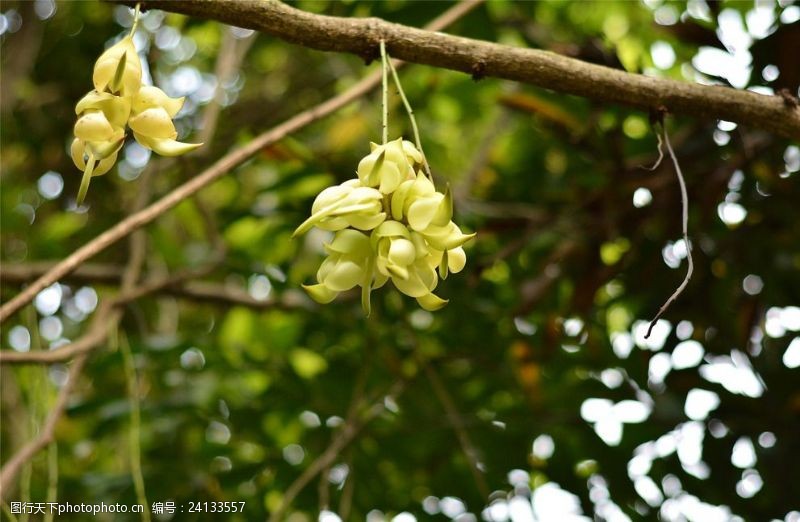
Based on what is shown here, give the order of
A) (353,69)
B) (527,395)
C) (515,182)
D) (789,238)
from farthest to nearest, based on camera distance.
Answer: (353,69) < (515,182) < (527,395) < (789,238)

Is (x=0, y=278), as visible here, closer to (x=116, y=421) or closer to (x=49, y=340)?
(x=116, y=421)

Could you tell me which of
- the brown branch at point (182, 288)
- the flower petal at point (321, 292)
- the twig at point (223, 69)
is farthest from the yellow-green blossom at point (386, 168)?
the twig at point (223, 69)

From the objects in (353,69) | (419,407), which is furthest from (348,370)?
(353,69)

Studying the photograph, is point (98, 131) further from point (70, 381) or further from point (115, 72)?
point (70, 381)

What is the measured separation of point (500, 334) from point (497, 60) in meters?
0.97

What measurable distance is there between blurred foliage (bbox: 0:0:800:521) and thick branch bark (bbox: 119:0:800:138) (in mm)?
337

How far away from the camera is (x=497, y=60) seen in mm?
980

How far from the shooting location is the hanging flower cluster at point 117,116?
32.0 inches

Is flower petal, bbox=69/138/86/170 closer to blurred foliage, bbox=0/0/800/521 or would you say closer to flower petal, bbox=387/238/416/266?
flower petal, bbox=387/238/416/266

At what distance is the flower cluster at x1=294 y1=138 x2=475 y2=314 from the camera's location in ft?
2.61

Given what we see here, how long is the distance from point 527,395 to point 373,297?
38 centimetres

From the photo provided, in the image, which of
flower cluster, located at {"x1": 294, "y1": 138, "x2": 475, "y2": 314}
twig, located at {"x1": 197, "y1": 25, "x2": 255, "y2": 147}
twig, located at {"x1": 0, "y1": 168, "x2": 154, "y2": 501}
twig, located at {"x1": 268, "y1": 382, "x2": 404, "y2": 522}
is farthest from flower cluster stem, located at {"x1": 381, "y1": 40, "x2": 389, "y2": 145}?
twig, located at {"x1": 197, "y1": 25, "x2": 255, "y2": 147}

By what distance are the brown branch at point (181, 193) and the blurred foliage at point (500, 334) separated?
0.21m

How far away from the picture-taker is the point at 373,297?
1.88 meters
